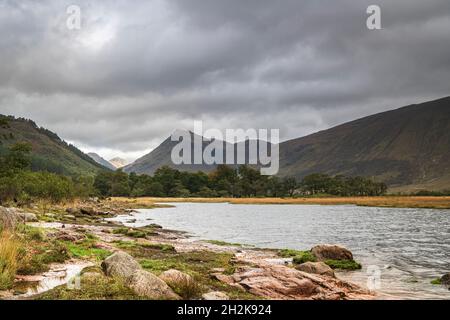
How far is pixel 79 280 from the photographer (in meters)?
16.2

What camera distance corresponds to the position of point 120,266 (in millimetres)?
17766

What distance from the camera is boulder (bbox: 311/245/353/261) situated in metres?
30.2

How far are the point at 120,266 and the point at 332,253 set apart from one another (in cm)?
1793

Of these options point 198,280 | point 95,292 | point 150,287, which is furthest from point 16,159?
point 150,287

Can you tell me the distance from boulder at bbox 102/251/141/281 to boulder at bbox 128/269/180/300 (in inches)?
32.1

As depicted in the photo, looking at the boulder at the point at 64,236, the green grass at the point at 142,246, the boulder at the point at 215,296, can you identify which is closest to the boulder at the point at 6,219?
the boulder at the point at 64,236

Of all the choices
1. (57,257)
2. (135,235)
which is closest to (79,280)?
(57,257)

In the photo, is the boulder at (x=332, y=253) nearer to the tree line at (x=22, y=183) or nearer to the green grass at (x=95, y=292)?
the green grass at (x=95, y=292)

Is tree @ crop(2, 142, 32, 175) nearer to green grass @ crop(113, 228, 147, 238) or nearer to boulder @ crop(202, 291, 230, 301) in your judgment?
green grass @ crop(113, 228, 147, 238)

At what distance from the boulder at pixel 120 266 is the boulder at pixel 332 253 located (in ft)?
54.2

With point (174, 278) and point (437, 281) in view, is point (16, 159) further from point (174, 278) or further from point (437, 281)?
point (437, 281)
